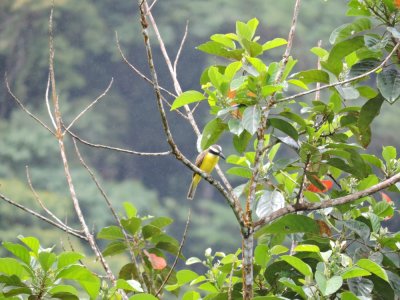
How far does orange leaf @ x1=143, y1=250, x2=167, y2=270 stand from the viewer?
72.8 inches

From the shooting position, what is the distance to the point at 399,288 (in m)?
1.42

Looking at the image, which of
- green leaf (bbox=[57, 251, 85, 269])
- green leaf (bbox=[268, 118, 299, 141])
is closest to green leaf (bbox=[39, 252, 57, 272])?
green leaf (bbox=[57, 251, 85, 269])

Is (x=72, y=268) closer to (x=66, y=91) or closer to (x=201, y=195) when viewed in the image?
(x=201, y=195)

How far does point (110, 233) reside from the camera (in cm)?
185

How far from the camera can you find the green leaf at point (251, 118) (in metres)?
1.36

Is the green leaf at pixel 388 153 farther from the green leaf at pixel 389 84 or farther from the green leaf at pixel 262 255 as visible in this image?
the green leaf at pixel 262 255

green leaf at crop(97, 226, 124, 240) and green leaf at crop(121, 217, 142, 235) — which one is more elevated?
green leaf at crop(121, 217, 142, 235)

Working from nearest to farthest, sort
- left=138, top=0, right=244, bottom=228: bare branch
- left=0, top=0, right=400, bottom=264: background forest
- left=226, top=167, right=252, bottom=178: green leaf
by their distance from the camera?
left=138, top=0, right=244, bottom=228: bare branch
left=226, top=167, right=252, bottom=178: green leaf
left=0, top=0, right=400, bottom=264: background forest

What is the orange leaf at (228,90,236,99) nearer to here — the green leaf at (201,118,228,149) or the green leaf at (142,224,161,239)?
the green leaf at (201,118,228,149)

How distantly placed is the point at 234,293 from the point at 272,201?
19cm

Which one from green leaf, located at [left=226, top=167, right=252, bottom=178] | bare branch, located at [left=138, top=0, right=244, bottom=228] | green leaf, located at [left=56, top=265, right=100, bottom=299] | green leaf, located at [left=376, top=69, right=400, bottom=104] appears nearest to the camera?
bare branch, located at [left=138, top=0, right=244, bottom=228]

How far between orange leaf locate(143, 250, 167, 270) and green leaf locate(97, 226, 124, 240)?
0.27 ft

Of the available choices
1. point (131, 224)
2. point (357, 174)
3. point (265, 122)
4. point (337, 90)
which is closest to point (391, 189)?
point (357, 174)

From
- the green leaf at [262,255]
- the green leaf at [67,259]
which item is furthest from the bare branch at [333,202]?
the green leaf at [67,259]
